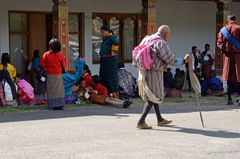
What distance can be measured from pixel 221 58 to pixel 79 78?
580 cm

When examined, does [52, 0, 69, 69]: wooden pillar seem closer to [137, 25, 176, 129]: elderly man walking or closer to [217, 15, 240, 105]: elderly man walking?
[217, 15, 240, 105]: elderly man walking

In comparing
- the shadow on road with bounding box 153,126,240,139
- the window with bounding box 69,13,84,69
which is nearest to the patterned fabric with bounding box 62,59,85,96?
the shadow on road with bounding box 153,126,240,139

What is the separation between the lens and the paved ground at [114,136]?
7.37 meters

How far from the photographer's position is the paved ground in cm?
737

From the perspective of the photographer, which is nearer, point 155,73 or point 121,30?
point 155,73

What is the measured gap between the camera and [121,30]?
17.9 meters

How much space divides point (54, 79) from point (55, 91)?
0.87 ft

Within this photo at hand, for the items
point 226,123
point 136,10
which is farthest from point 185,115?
point 136,10

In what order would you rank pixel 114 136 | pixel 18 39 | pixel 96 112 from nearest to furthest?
pixel 114 136 < pixel 96 112 < pixel 18 39

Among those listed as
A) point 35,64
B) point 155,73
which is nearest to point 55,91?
point 155,73

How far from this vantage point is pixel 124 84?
13.9 metres

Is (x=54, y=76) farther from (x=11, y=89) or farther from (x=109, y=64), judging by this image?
(x=109, y=64)

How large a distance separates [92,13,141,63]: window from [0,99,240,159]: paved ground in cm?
603

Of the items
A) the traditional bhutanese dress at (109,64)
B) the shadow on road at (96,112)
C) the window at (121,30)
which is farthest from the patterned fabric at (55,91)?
the window at (121,30)
